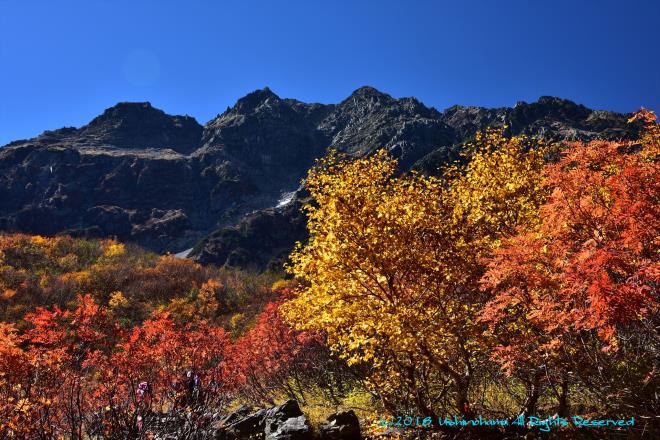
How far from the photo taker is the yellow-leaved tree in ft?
27.1

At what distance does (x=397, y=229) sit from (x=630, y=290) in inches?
165

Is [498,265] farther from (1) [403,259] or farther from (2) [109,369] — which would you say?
(2) [109,369]

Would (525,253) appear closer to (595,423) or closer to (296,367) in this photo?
(595,423)

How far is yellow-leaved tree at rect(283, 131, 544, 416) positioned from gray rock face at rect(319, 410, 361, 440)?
67.1 inches

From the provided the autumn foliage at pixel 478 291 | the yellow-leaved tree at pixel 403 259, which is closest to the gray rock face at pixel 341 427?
the autumn foliage at pixel 478 291

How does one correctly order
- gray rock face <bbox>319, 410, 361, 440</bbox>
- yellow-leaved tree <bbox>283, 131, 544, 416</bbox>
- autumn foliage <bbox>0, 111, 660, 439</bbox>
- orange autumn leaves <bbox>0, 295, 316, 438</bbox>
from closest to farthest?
autumn foliage <bbox>0, 111, 660, 439</bbox>
orange autumn leaves <bbox>0, 295, 316, 438</bbox>
yellow-leaved tree <bbox>283, 131, 544, 416</bbox>
gray rock face <bbox>319, 410, 361, 440</bbox>

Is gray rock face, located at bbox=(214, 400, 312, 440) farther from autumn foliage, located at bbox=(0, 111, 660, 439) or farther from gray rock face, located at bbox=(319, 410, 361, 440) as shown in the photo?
autumn foliage, located at bbox=(0, 111, 660, 439)

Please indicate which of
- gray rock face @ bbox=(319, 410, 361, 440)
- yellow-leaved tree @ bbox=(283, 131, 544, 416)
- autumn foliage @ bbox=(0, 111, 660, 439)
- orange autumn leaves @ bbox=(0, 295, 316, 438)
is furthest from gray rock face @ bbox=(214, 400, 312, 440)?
yellow-leaved tree @ bbox=(283, 131, 544, 416)

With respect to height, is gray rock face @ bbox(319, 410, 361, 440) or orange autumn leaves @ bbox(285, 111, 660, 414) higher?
orange autumn leaves @ bbox(285, 111, 660, 414)

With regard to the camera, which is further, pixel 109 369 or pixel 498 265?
pixel 109 369

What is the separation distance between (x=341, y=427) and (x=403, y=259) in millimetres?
5940

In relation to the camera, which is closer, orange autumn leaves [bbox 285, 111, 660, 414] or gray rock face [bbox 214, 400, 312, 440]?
orange autumn leaves [bbox 285, 111, 660, 414]

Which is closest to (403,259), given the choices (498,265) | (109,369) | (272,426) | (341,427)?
(498,265)

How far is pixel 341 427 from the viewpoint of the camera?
38.2 ft
